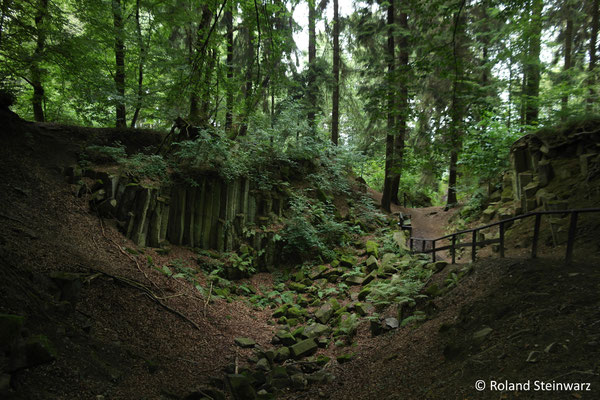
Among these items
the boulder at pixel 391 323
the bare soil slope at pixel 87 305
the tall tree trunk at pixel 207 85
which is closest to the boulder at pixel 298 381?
the bare soil slope at pixel 87 305

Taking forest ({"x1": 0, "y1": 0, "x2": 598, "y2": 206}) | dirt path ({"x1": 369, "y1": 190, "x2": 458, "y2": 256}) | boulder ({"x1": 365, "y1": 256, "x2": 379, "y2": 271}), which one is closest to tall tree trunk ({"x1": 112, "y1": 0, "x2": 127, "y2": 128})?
forest ({"x1": 0, "y1": 0, "x2": 598, "y2": 206})

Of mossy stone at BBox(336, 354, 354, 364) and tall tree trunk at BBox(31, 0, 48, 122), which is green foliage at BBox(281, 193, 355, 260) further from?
tall tree trunk at BBox(31, 0, 48, 122)

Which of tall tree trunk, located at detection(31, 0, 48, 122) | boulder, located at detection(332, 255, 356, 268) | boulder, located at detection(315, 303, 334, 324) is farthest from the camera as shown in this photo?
boulder, located at detection(332, 255, 356, 268)

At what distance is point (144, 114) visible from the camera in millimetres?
13984

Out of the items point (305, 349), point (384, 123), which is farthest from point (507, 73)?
point (305, 349)

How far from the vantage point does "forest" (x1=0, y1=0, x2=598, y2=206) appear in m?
6.39

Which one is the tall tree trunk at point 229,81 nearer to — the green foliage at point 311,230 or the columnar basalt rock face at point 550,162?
the green foliage at point 311,230

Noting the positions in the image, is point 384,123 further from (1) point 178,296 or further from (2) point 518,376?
(2) point 518,376

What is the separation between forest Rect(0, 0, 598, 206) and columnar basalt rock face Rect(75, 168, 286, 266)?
235cm

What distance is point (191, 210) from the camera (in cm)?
1046

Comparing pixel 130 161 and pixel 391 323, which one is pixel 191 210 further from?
pixel 391 323

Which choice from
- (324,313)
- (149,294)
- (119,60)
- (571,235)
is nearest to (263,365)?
(324,313)

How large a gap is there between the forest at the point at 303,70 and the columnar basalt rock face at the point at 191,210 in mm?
2355

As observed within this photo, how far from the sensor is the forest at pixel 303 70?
21.0 ft
